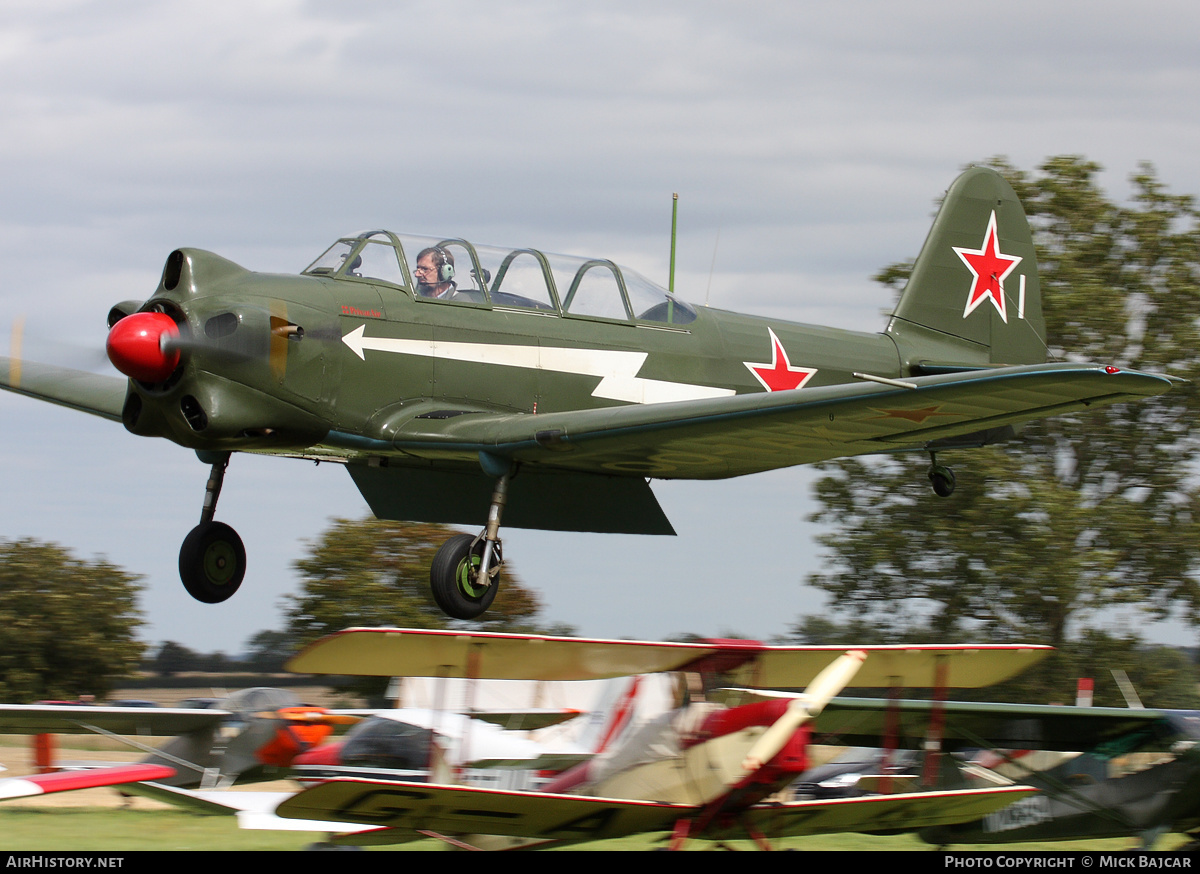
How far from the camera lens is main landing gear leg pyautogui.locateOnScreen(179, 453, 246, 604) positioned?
31.3ft

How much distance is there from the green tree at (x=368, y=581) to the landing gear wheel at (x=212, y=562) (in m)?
12.5

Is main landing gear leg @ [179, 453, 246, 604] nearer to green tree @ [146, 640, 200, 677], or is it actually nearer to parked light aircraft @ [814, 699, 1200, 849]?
parked light aircraft @ [814, 699, 1200, 849]

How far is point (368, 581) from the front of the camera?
78.1 ft

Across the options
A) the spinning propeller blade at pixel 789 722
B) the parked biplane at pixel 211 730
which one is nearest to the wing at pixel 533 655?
the spinning propeller blade at pixel 789 722

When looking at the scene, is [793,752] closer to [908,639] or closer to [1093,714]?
[1093,714]

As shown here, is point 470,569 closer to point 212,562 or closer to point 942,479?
point 212,562

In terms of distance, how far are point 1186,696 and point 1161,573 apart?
1.70 m

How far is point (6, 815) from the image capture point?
959cm

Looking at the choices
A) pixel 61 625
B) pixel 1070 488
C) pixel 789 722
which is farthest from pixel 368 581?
pixel 789 722

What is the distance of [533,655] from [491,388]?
112 inches

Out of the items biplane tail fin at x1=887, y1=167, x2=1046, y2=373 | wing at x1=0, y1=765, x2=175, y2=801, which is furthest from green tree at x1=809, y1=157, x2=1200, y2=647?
wing at x1=0, y1=765, x2=175, y2=801

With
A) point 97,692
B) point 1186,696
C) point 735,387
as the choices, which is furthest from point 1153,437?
point 97,692

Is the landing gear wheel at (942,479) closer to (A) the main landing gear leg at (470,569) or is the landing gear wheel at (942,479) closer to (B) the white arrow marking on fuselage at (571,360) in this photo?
(B) the white arrow marking on fuselage at (571,360)

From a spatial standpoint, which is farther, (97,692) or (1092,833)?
(97,692)
